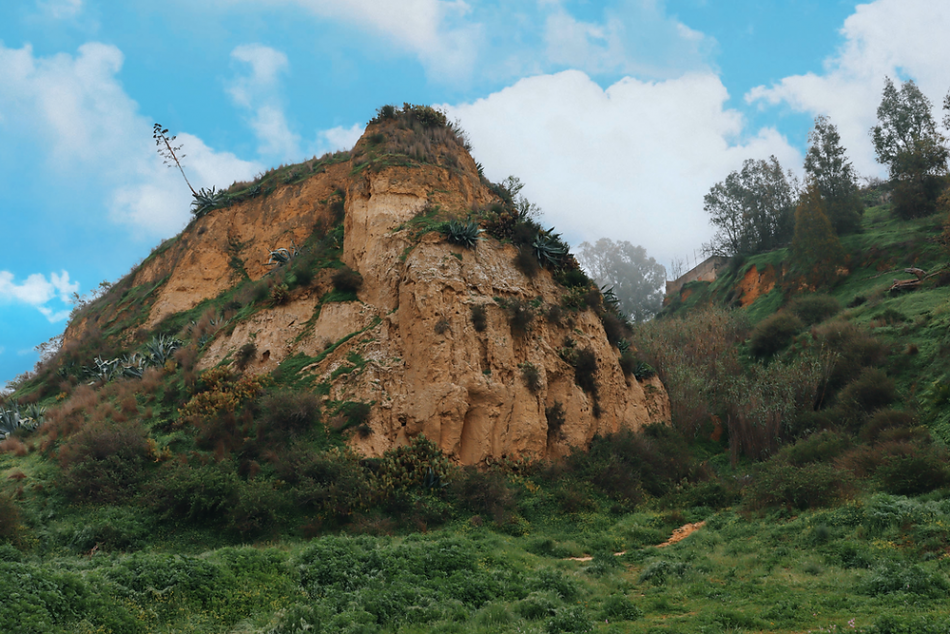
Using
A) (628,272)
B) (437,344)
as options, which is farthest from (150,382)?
→ (628,272)

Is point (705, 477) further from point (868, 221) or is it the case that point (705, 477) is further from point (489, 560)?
point (868, 221)

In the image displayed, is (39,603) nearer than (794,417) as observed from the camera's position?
Yes

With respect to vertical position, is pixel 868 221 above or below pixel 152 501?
above

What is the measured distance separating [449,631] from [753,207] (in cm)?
5739

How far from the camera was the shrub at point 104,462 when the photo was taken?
13427 mm

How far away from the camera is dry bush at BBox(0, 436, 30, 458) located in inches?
647

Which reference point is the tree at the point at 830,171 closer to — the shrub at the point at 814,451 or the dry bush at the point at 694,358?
the dry bush at the point at 694,358

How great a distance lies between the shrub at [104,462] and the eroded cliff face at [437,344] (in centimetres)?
432

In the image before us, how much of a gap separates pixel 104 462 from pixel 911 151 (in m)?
50.6

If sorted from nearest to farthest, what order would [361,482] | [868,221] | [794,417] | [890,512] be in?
1. [890,512]
2. [361,482]
3. [794,417]
4. [868,221]

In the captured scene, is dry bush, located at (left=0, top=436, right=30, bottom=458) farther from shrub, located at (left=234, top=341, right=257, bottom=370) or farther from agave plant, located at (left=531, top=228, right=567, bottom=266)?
agave plant, located at (left=531, top=228, right=567, bottom=266)

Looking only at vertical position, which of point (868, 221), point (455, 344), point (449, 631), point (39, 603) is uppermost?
point (868, 221)

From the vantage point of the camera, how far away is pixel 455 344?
59.8ft

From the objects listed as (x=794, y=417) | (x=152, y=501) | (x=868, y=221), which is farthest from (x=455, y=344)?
(x=868, y=221)
